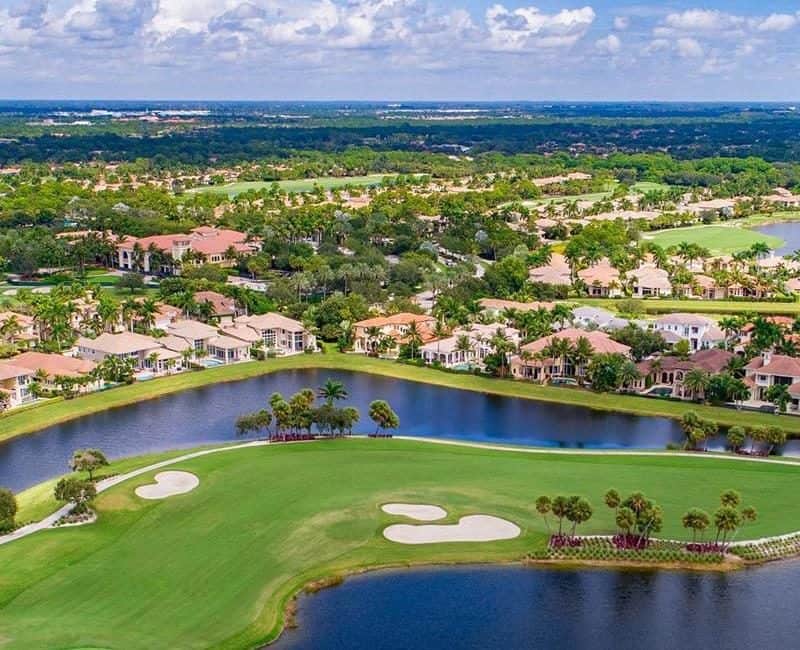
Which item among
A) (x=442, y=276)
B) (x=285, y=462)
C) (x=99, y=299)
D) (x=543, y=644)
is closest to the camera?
(x=543, y=644)

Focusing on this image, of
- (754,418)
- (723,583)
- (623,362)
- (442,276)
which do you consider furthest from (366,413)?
(442,276)

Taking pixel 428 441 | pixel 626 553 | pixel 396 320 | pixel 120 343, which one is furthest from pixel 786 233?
pixel 626 553

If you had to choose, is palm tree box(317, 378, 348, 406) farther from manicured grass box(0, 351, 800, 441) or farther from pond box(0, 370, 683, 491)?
manicured grass box(0, 351, 800, 441)

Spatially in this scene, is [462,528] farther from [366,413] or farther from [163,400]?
[163,400]

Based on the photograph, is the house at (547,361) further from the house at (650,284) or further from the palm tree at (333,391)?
the house at (650,284)

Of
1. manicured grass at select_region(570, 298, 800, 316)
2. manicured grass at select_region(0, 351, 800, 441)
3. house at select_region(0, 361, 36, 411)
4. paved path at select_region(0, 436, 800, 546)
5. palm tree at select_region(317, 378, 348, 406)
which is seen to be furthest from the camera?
manicured grass at select_region(570, 298, 800, 316)

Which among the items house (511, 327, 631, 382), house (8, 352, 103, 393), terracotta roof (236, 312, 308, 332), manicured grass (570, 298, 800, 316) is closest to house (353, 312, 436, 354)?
terracotta roof (236, 312, 308, 332)

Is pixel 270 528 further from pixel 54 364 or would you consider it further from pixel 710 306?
pixel 710 306
